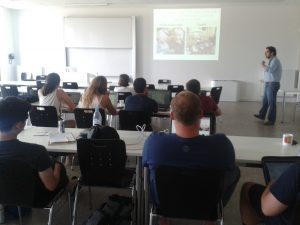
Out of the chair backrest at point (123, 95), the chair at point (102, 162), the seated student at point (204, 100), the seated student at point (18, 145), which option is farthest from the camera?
the chair backrest at point (123, 95)

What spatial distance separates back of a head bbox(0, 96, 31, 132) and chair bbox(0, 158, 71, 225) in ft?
0.68

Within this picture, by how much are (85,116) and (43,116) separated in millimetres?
519

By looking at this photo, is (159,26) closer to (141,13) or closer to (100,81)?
Answer: (141,13)

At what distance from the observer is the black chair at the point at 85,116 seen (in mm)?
3557

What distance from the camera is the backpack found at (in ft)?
6.80

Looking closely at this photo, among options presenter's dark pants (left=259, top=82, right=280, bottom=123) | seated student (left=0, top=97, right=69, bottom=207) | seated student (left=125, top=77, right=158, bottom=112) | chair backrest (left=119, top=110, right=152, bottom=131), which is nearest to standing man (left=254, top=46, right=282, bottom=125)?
presenter's dark pants (left=259, top=82, right=280, bottom=123)

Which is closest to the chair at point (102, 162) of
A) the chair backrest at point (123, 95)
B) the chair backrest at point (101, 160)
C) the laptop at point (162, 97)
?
the chair backrest at point (101, 160)

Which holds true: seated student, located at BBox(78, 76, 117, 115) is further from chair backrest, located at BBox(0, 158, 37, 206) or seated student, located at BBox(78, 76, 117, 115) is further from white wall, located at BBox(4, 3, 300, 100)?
white wall, located at BBox(4, 3, 300, 100)

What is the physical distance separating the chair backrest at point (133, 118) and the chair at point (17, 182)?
5.48 ft

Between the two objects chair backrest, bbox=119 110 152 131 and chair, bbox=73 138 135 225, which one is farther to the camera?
chair backrest, bbox=119 110 152 131

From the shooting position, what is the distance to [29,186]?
6.23 ft

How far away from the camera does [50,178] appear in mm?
1916

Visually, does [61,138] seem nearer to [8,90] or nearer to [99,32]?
[8,90]

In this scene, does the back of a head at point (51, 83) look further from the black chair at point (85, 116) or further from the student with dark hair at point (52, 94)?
→ the black chair at point (85, 116)
